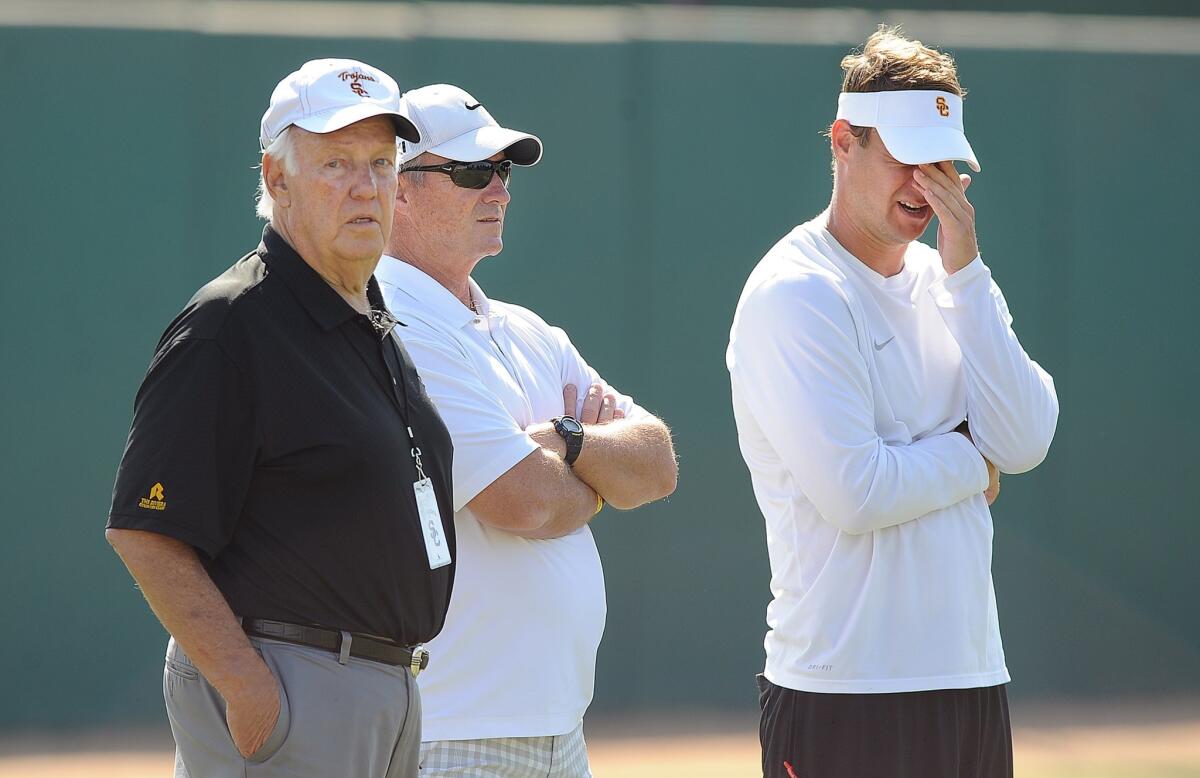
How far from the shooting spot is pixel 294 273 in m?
2.10

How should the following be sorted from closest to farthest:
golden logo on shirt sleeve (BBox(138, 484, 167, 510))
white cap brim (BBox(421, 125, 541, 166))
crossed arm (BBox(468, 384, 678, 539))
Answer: golden logo on shirt sleeve (BBox(138, 484, 167, 510))
crossed arm (BBox(468, 384, 678, 539))
white cap brim (BBox(421, 125, 541, 166))

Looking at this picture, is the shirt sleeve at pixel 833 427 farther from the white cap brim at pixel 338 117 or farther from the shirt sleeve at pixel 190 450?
the shirt sleeve at pixel 190 450

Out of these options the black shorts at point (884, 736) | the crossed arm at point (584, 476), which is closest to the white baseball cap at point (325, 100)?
the crossed arm at point (584, 476)

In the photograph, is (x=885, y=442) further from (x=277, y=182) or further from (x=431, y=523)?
(x=277, y=182)

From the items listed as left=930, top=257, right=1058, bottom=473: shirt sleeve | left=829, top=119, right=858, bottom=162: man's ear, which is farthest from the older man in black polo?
left=930, top=257, right=1058, bottom=473: shirt sleeve

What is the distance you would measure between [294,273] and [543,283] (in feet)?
11.8

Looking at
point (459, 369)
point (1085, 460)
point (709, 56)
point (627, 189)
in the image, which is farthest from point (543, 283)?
point (459, 369)

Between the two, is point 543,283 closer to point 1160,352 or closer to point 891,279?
point 1160,352

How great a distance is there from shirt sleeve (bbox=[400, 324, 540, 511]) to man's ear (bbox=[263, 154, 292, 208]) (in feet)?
1.38

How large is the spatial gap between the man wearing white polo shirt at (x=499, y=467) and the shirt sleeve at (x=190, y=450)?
0.61 metres

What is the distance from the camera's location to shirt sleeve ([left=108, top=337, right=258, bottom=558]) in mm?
1876

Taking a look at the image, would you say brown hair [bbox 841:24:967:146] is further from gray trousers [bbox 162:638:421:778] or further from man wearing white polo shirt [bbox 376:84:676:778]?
gray trousers [bbox 162:638:421:778]

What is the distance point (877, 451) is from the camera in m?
2.43

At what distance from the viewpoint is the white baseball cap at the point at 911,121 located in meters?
2.54
